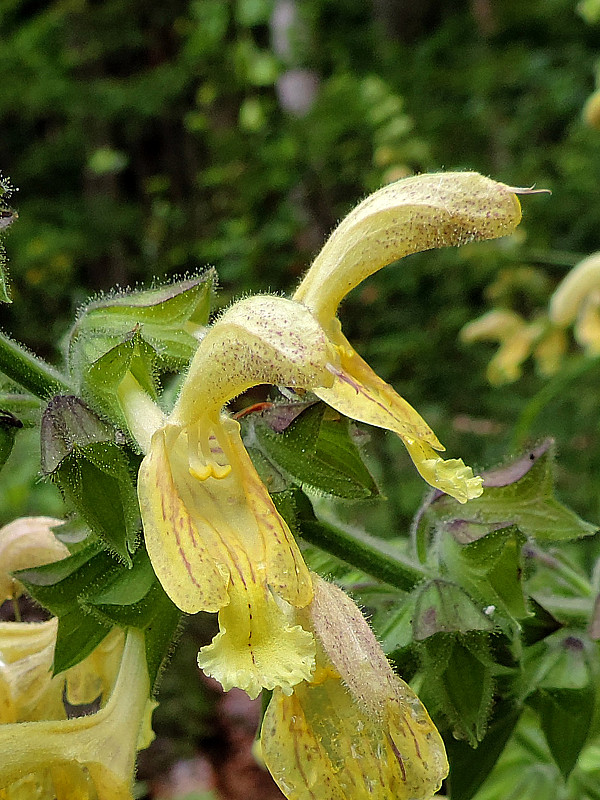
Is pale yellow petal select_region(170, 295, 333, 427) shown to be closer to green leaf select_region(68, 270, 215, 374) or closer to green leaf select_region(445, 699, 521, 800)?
green leaf select_region(68, 270, 215, 374)

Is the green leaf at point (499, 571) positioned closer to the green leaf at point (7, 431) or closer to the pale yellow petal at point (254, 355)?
the pale yellow petal at point (254, 355)

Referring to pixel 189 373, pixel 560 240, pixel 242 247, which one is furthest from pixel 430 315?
pixel 189 373

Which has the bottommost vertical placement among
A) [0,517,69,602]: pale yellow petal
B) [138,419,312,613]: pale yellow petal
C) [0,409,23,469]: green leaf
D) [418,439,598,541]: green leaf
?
[418,439,598,541]: green leaf

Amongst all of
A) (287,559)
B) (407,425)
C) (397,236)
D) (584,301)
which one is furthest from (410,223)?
(584,301)

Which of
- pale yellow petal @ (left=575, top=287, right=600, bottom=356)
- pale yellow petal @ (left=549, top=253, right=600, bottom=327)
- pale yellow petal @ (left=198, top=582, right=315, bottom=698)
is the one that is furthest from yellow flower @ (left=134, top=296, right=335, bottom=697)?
pale yellow petal @ (left=575, top=287, right=600, bottom=356)

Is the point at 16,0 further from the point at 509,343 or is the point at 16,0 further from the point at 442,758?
the point at 442,758

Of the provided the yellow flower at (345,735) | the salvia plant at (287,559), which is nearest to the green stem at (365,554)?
the salvia plant at (287,559)
